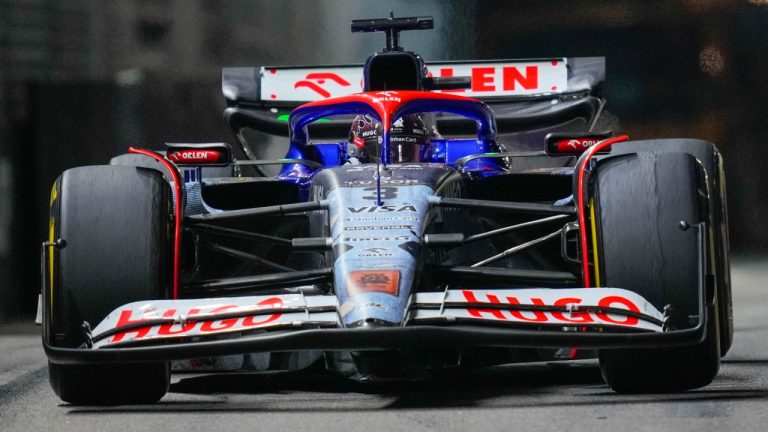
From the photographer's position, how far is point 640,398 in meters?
4.48

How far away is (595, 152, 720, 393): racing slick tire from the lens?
445cm

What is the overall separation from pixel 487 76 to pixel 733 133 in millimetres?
2973

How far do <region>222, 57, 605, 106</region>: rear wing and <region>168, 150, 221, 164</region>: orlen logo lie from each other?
281 cm

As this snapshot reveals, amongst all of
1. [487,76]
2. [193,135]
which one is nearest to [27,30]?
[193,135]

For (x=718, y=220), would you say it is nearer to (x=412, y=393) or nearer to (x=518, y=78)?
(x=412, y=393)

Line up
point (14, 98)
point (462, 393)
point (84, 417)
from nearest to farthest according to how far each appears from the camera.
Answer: point (84, 417) → point (462, 393) → point (14, 98)

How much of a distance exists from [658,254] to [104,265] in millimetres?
1829

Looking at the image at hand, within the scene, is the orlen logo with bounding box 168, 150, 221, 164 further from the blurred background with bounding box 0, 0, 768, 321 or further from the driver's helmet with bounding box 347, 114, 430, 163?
the blurred background with bounding box 0, 0, 768, 321

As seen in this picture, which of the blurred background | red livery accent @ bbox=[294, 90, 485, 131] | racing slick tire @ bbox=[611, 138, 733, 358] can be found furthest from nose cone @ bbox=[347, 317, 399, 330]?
the blurred background

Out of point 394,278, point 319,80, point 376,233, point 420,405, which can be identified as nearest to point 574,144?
point 376,233

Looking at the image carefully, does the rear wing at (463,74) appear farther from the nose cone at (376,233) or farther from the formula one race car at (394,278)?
the nose cone at (376,233)

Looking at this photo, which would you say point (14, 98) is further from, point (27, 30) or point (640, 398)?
point (640, 398)

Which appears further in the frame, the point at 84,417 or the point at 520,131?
the point at 520,131

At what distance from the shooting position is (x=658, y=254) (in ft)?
14.7
